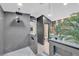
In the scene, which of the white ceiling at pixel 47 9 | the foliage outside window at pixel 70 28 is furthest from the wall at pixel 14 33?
A: the foliage outside window at pixel 70 28

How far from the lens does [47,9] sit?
2818 mm

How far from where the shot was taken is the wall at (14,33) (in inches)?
107

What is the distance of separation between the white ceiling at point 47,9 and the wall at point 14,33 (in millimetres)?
147

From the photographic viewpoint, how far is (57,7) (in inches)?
111

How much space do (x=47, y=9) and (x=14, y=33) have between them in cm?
91

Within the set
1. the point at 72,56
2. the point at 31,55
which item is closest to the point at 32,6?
the point at 31,55

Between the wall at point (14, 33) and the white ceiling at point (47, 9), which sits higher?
the white ceiling at point (47, 9)

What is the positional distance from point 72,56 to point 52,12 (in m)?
1.05

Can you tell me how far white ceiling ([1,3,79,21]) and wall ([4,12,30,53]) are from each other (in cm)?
15

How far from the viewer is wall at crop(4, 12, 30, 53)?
2717mm

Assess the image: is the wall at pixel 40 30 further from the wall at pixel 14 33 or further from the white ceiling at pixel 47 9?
the wall at pixel 14 33

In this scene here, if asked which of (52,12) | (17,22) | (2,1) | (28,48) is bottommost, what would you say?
(28,48)

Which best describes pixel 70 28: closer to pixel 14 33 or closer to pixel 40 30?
pixel 40 30

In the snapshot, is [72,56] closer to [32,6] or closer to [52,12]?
[52,12]
